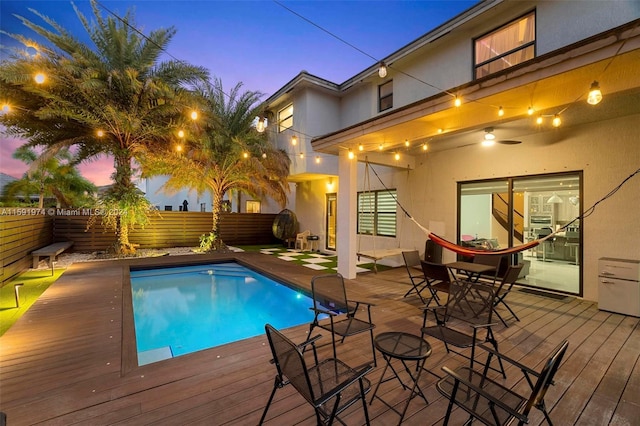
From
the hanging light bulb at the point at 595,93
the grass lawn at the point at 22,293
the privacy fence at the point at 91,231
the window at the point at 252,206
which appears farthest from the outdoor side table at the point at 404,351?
the window at the point at 252,206

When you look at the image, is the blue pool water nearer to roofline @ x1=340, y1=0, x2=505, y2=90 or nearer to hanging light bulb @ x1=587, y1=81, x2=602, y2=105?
hanging light bulb @ x1=587, y1=81, x2=602, y2=105

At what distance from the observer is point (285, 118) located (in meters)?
10.9

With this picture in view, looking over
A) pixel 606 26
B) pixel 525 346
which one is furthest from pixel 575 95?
pixel 525 346

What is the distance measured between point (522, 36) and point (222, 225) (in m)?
11.6

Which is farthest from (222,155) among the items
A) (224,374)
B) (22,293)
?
(224,374)

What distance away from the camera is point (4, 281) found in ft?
18.0

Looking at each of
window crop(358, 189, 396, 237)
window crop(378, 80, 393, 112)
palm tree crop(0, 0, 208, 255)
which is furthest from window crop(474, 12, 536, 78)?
palm tree crop(0, 0, 208, 255)

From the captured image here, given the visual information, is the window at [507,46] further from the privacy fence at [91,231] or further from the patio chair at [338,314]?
the privacy fence at [91,231]

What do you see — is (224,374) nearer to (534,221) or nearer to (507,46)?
(534,221)

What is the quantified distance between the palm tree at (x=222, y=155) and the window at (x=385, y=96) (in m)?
3.78

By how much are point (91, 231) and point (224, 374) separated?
1018cm

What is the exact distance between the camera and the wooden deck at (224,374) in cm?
201

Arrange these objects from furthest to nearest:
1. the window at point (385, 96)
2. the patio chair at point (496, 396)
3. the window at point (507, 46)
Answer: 1. the window at point (385, 96)
2. the window at point (507, 46)
3. the patio chair at point (496, 396)

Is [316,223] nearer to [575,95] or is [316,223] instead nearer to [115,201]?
[115,201]
